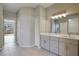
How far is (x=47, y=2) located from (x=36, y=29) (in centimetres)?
74

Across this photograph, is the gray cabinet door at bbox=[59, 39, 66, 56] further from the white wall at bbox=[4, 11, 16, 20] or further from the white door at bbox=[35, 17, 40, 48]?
the white wall at bbox=[4, 11, 16, 20]

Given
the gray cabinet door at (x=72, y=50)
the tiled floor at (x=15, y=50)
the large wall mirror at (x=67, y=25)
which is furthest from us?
the large wall mirror at (x=67, y=25)

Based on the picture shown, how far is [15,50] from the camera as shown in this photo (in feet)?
8.34

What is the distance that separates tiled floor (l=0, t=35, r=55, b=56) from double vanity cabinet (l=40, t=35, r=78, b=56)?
7.4 inches

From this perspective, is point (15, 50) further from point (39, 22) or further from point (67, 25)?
point (67, 25)

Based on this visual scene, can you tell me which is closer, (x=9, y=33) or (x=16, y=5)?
(x=16, y=5)

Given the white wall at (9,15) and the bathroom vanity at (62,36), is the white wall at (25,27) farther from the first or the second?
the bathroom vanity at (62,36)

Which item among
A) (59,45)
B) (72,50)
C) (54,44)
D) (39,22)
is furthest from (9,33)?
(72,50)

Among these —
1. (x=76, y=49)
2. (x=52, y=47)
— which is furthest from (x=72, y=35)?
(x=52, y=47)

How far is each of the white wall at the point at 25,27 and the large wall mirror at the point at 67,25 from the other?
0.56 m

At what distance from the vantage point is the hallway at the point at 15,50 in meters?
2.46

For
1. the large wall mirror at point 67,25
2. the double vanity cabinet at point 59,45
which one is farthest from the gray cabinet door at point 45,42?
the large wall mirror at point 67,25

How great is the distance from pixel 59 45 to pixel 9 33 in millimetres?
1302

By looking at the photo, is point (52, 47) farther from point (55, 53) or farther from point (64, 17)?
point (64, 17)
